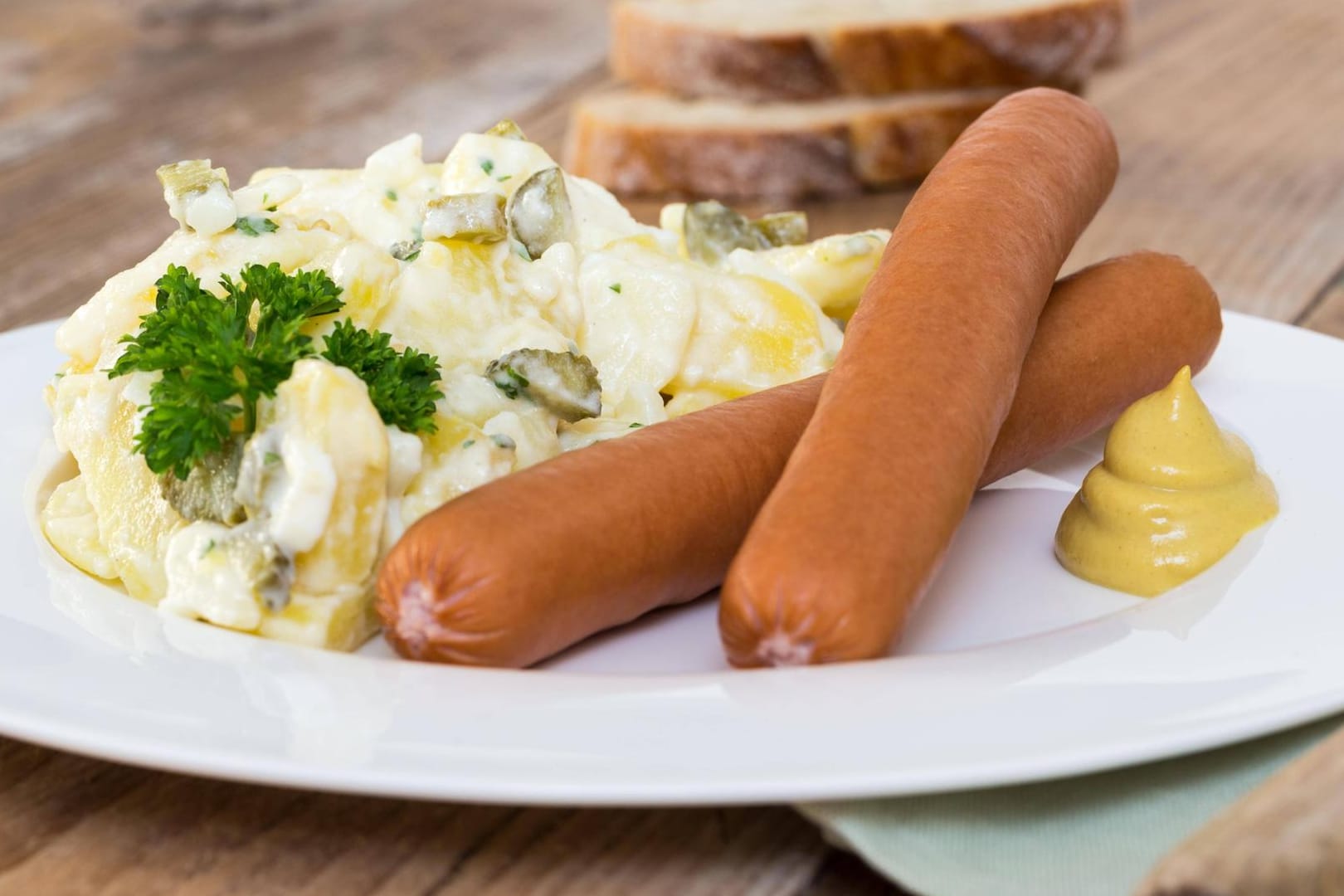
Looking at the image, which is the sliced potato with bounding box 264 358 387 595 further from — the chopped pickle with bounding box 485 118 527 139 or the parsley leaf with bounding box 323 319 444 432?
the chopped pickle with bounding box 485 118 527 139

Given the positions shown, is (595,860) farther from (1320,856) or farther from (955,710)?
(1320,856)

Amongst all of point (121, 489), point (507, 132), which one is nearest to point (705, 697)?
point (121, 489)

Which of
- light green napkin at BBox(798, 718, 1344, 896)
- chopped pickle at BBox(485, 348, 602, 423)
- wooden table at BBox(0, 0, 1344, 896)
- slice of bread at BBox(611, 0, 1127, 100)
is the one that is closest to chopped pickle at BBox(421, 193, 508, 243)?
chopped pickle at BBox(485, 348, 602, 423)

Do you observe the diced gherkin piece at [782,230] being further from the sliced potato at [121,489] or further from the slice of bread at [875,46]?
the slice of bread at [875,46]

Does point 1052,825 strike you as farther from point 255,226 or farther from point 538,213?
point 255,226

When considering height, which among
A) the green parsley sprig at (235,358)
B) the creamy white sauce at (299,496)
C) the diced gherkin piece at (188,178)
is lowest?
the creamy white sauce at (299,496)

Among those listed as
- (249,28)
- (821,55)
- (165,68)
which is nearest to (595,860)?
(821,55)

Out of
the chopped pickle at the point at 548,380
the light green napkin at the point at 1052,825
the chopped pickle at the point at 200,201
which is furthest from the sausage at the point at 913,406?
the chopped pickle at the point at 200,201
